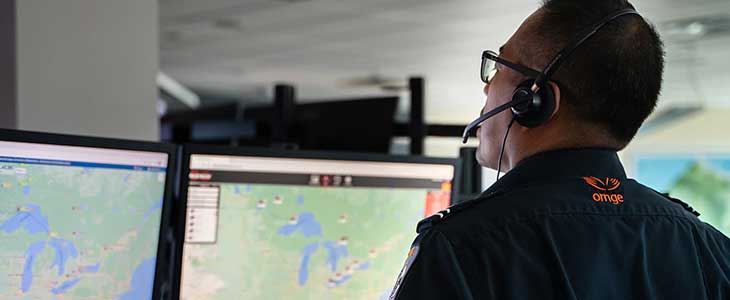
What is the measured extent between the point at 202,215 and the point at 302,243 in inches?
7.5

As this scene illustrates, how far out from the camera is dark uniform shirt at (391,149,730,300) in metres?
0.80

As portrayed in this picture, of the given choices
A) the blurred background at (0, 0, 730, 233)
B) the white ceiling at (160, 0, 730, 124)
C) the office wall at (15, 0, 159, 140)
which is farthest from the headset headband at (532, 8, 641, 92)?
the white ceiling at (160, 0, 730, 124)

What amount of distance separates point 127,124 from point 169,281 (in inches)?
20.5

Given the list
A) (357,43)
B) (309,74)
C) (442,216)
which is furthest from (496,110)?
(309,74)

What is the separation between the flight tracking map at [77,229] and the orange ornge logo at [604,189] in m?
0.69

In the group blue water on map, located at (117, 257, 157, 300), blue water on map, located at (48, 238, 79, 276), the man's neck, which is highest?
the man's neck

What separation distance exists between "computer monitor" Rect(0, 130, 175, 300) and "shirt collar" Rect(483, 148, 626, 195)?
23.0 inches

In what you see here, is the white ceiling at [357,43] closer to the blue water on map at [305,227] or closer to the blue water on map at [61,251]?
the blue water on map at [305,227]

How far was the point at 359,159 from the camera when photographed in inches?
55.8

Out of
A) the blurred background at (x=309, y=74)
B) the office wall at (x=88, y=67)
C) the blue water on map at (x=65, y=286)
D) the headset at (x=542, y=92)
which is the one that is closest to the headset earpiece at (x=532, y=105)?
the headset at (x=542, y=92)

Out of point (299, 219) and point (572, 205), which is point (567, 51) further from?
point (299, 219)

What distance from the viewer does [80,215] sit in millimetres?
1124

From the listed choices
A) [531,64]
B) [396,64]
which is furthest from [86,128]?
[396,64]

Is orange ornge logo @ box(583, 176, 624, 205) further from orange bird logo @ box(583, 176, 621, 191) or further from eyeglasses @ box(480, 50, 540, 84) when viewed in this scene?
eyeglasses @ box(480, 50, 540, 84)
